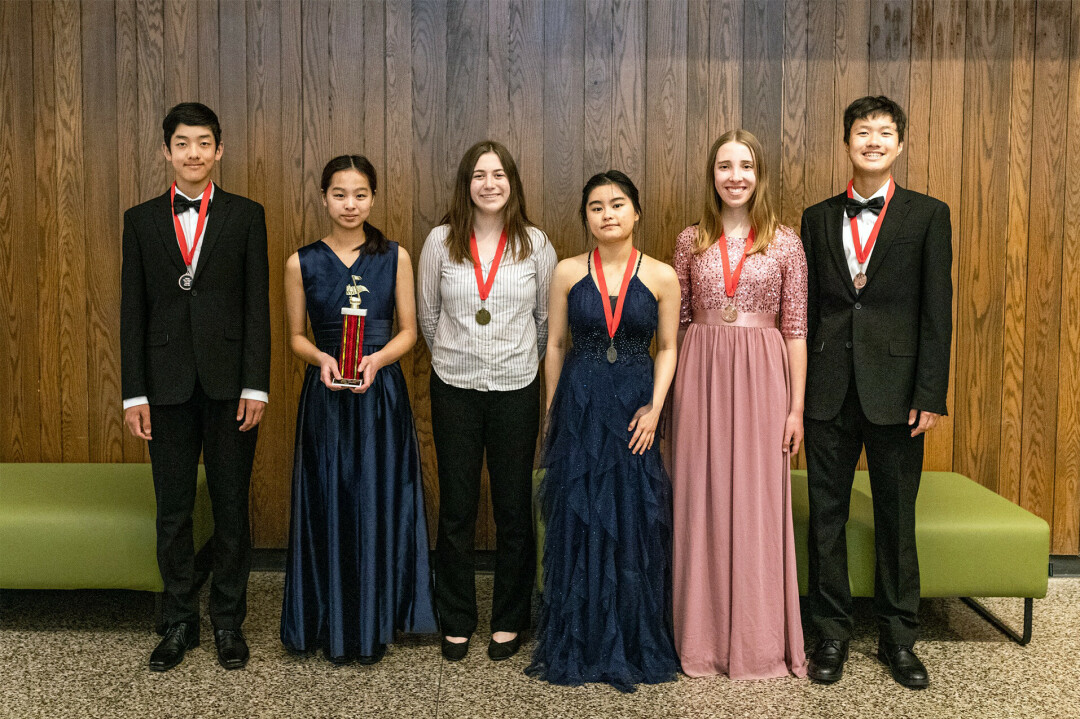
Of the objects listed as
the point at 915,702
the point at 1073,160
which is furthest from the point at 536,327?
the point at 1073,160

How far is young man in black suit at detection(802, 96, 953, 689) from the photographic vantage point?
2.89 meters

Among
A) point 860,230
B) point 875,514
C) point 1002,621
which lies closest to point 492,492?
point 875,514

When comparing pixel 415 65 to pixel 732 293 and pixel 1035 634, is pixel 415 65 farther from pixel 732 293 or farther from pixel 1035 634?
pixel 1035 634

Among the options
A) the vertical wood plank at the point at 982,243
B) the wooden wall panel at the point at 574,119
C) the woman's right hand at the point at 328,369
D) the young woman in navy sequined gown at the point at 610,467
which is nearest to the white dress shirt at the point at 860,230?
the young woman in navy sequined gown at the point at 610,467

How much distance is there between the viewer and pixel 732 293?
291cm

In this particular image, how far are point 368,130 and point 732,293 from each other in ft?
6.01

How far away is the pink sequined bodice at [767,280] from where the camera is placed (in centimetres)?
289

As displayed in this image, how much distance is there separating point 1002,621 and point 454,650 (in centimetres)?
210

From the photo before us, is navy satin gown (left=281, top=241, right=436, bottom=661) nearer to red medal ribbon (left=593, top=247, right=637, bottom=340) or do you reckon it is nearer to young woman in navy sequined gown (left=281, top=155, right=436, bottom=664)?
young woman in navy sequined gown (left=281, top=155, right=436, bottom=664)

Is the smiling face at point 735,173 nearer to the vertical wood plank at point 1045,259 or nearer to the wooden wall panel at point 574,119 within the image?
the wooden wall panel at point 574,119

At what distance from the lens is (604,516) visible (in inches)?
113

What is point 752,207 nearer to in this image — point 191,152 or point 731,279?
point 731,279

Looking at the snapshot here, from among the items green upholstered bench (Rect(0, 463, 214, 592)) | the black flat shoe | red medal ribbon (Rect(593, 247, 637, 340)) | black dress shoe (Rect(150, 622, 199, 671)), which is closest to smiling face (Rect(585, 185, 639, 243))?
red medal ribbon (Rect(593, 247, 637, 340))

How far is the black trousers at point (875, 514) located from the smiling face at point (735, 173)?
0.71 meters
